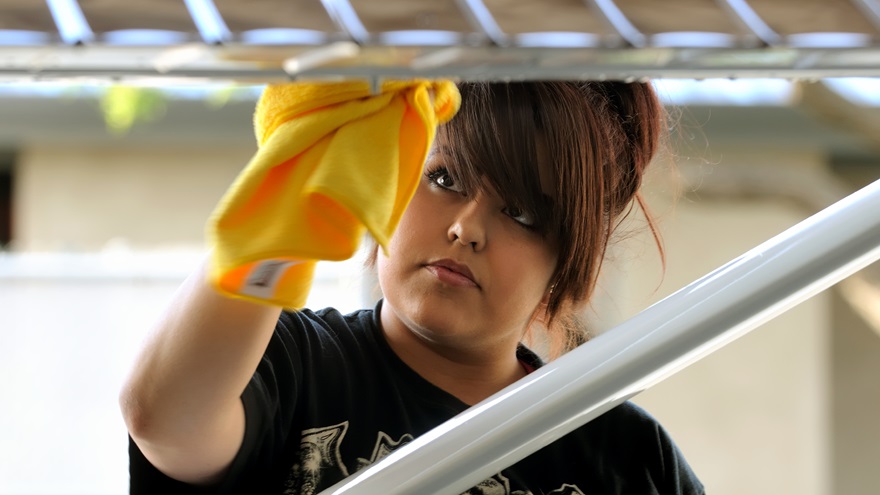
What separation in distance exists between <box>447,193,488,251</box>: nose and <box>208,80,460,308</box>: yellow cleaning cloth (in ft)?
0.82

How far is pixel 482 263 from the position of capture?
29.6 inches

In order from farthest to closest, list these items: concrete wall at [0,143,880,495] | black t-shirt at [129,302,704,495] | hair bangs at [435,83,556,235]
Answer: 1. concrete wall at [0,143,880,495]
2. hair bangs at [435,83,556,235]
3. black t-shirt at [129,302,704,495]

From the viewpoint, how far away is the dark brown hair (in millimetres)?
778

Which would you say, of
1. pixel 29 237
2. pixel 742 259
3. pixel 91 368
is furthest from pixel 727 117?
pixel 742 259

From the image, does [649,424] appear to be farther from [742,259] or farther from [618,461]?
[742,259]

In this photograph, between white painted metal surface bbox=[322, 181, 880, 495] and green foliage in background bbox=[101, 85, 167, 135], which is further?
green foliage in background bbox=[101, 85, 167, 135]

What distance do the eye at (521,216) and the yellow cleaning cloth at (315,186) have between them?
288 mm

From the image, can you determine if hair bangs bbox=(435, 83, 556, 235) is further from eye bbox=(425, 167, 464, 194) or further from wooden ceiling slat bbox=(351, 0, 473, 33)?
wooden ceiling slat bbox=(351, 0, 473, 33)

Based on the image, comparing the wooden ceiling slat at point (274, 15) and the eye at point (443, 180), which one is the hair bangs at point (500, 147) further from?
the wooden ceiling slat at point (274, 15)

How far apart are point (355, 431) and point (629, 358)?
317 mm

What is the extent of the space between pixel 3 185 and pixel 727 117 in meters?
2.42

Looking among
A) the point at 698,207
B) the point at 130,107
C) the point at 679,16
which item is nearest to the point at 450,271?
the point at 679,16

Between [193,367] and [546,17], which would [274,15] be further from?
[193,367]

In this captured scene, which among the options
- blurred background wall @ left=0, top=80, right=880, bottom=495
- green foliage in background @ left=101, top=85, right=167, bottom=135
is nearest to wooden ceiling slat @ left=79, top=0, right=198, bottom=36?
green foliage in background @ left=101, top=85, right=167, bottom=135
